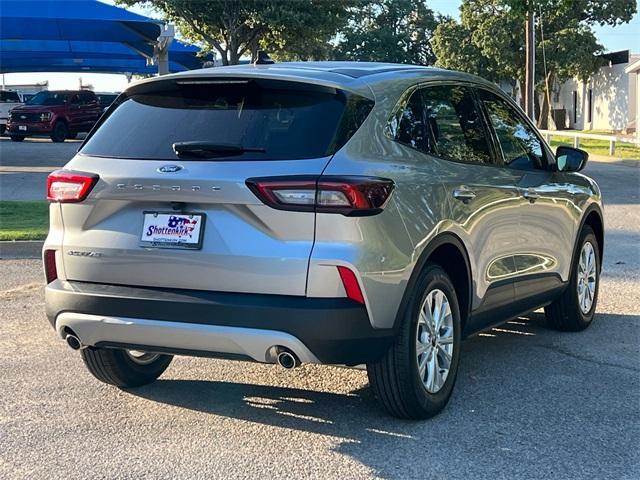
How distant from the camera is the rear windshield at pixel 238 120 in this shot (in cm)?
435

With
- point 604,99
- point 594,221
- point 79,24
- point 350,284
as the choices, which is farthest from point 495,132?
point 604,99

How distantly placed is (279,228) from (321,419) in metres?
1.23

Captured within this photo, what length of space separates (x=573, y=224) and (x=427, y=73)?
6.38 ft

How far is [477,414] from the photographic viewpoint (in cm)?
491

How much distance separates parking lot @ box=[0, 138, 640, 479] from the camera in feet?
13.8

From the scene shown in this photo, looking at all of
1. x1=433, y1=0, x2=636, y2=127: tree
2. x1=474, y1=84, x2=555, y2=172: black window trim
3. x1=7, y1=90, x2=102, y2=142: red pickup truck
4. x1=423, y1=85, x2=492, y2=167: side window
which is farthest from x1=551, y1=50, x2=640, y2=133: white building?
x1=423, y1=85, x2=492, y2=167: side window

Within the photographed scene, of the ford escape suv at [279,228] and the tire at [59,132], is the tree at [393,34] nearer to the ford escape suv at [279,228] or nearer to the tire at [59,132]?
the tire at [59,132]

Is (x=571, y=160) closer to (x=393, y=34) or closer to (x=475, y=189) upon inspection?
(x=475, y=189)

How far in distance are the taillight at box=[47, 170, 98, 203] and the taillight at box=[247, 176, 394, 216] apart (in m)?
0.91

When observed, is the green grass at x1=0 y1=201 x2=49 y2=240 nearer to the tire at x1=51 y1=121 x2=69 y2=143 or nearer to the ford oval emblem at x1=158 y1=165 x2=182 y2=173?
the ford oval emblem at x1=158 y1=165 x2=182 y2=173

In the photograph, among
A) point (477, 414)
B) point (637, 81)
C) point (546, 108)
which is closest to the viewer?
point (477, 414)

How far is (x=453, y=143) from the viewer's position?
17.4ft

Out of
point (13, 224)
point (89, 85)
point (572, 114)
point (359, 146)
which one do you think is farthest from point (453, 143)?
point (89, 85)

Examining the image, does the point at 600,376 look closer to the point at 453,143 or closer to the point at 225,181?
the point at 453,143
